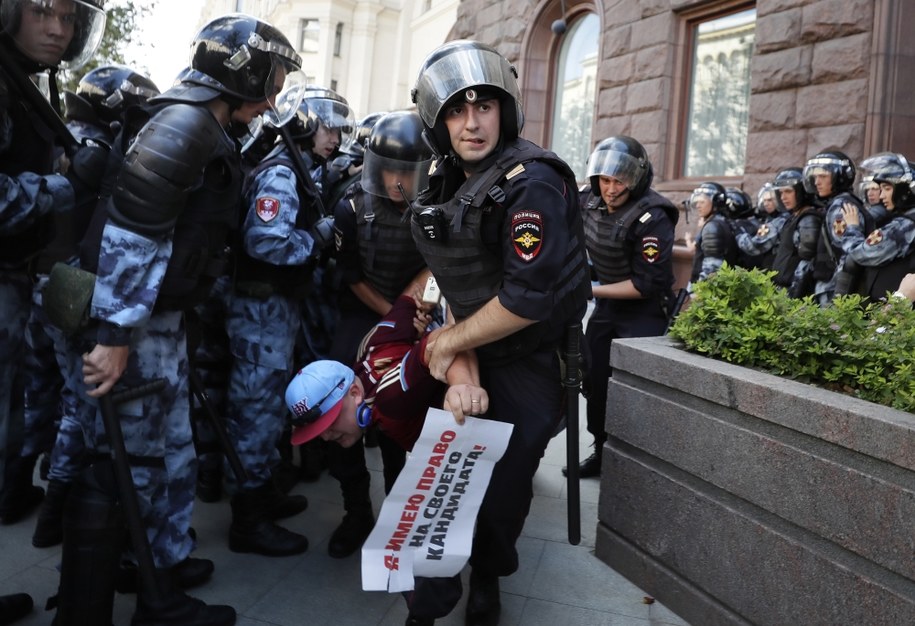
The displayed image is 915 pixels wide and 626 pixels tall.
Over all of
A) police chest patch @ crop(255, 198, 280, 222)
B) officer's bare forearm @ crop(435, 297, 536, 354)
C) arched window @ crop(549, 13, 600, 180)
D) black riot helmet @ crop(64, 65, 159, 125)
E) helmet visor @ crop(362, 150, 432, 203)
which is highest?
arched window @ crop(549, 13, 600, 180)

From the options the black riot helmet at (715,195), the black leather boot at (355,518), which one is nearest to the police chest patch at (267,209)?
the black leather boot at (355,518)

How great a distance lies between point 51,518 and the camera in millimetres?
3154

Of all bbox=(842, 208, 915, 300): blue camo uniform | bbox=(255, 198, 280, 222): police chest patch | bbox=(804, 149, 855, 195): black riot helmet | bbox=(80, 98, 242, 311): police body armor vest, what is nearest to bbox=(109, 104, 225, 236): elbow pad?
bbox=(80, 98, 242, 311): police body armor vest

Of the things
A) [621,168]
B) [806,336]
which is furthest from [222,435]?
[621,168]

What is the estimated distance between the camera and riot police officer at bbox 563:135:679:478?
4.21m

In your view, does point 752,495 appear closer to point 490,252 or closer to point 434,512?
point 434,512

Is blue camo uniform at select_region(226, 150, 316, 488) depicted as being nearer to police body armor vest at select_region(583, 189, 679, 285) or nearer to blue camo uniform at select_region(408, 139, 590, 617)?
blue camo uniform at select_region(408, 139, 590, 617)

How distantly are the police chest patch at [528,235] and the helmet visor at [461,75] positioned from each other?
45cm

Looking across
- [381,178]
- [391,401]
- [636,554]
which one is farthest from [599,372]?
[391,401]

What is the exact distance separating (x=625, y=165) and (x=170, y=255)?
2.69 meters

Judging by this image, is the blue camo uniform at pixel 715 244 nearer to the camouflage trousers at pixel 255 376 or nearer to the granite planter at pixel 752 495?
the granite planter at pixel 752 495

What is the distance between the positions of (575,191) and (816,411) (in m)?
1.00

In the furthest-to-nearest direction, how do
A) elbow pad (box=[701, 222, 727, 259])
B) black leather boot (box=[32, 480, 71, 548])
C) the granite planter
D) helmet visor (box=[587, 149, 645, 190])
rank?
elbow pad (box=[701, 222, 727, 259]) < helmet visor (box=[587, 149, 645, 190]) < black leather boot (box=[32, 480, 71, 548]) < the granite planter

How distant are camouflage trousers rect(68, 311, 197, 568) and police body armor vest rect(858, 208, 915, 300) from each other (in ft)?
15.0
